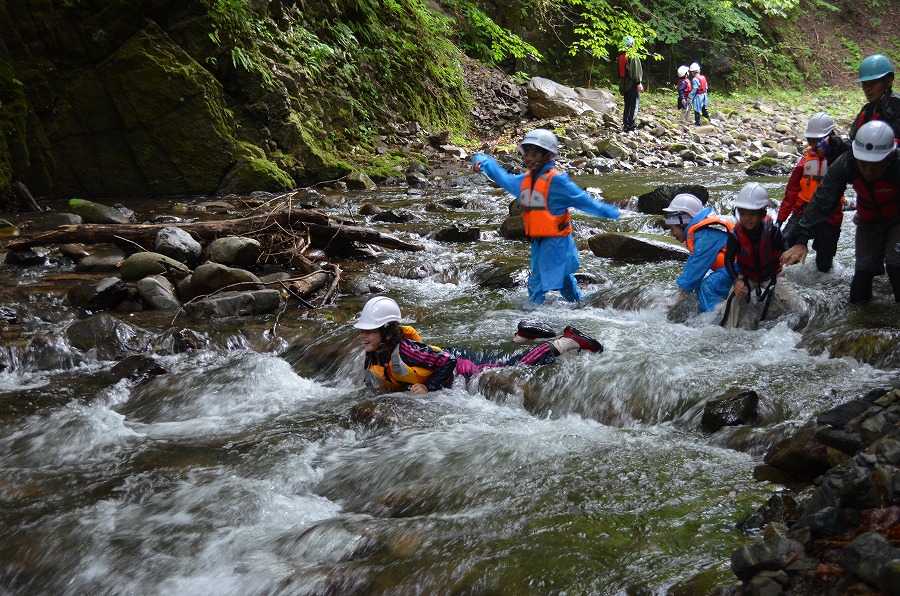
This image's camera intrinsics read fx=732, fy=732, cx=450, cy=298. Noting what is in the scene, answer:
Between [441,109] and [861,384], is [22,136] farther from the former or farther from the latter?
[861,384]

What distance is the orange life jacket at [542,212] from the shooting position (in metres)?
7.01

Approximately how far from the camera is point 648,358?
5723 millimetres

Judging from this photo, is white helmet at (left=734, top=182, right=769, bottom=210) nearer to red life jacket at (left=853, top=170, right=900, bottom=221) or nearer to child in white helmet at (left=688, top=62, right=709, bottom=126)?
red life jacket at (left=853, top=170, right=900, bottom=221)

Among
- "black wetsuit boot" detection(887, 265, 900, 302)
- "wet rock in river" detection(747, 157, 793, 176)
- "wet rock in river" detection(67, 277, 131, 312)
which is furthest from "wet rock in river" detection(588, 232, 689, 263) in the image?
"wet rock in river" detection(747, 157, 793, 176)

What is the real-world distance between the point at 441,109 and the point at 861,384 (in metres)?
15.8

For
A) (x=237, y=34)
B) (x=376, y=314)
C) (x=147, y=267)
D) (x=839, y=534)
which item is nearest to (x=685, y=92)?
(x=237, y=34)

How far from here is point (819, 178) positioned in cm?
679

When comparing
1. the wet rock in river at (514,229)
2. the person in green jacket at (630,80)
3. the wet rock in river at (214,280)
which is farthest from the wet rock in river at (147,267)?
the person in green jacket at (630,80)

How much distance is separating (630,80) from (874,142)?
15.3 meters

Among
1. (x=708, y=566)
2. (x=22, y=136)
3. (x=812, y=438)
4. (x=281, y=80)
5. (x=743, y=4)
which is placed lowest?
(x=708, y=566)

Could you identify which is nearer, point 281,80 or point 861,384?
point 861,384

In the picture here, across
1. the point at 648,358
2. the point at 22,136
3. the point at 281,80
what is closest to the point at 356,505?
the point at 648,358

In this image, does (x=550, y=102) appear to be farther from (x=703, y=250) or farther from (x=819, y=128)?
(x=703, y=250)

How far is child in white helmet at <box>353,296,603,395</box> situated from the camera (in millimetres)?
5465
